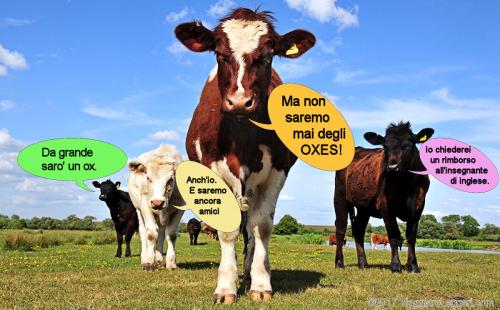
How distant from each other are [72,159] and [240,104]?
695cm

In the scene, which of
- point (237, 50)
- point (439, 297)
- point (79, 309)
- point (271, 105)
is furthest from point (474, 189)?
point (79, 309)

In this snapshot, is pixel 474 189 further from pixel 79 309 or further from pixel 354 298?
pixel 79 309

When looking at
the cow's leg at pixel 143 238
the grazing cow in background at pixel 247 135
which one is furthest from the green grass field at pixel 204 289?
the cow's leg at pixel 143 238

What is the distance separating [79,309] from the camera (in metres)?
5.93

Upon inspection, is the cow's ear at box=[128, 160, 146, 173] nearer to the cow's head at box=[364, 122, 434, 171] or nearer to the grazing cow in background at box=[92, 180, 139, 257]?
the cow's head at box=[364, 122, 434, 171]

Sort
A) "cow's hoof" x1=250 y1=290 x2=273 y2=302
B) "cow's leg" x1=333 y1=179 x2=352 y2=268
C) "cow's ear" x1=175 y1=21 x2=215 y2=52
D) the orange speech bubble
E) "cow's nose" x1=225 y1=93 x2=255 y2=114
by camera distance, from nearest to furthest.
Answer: "cow's nose" x1=225 y1=93 x2=255 y2=114 → "cow's hoof" x1=250 y1=290 x2=273 y2=302 → "cow's ear" x1=175 y1=21 x2=215 y2=52 → the orange speech bubble → "cow's leg" x1=333 y1=179 x2=352 y2=268

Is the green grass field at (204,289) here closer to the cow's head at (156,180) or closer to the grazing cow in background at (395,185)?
the grazing cow in background at (395,185)

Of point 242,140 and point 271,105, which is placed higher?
point 271,105

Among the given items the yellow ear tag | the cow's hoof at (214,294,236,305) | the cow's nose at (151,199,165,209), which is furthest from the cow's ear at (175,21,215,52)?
the cow's nose at (151,199,165,209)

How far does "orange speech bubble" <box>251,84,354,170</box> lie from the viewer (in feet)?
23.4

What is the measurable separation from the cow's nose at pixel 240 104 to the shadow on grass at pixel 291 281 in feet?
9.09

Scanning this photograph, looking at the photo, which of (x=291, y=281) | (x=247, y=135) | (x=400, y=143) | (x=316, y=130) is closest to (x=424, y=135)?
(x=400, y=143)

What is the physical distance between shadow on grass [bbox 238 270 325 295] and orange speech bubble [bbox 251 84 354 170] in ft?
6.10

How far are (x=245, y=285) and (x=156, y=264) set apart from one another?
3.82 metres
